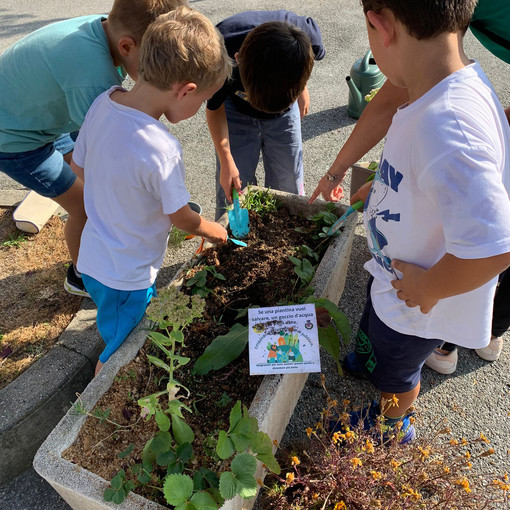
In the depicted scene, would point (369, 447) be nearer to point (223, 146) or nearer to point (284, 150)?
point (223, 146)

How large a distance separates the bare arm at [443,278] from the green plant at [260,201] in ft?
3.71

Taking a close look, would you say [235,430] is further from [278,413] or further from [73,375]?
[73,375]

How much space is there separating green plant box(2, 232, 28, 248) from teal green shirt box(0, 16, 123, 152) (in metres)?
0.90

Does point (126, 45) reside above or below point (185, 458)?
above

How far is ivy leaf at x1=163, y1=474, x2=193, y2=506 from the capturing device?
123 centimetres

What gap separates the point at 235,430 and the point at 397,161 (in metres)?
0.95

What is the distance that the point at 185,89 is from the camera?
1597mm

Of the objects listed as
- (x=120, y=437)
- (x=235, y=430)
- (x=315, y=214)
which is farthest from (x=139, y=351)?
(x=315, y=214)

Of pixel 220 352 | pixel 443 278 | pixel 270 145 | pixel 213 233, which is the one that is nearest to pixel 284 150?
pixel 270 145

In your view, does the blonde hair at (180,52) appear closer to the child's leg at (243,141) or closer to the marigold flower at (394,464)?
the child's leg at (243,141)

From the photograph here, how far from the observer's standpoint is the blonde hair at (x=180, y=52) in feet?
5.04

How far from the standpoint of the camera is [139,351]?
1810 mm

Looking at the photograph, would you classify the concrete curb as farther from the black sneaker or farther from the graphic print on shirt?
the graphic print on shirt

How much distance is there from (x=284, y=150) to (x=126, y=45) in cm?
116
